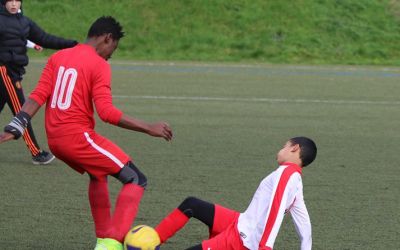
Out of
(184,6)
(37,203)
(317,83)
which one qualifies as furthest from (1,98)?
(184,6)

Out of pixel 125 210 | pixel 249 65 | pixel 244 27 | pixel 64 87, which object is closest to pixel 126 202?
pixel 125 210

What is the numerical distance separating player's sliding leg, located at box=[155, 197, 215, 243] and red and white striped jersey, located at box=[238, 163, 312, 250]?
0.33 metres

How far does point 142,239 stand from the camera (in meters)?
6.67

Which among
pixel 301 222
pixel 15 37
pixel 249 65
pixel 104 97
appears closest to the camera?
pixel 301 222

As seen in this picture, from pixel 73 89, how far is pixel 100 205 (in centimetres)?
95

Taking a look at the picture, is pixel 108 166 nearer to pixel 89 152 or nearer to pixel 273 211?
pixel 89 152

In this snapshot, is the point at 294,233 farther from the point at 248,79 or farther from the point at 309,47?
the point at 309,47

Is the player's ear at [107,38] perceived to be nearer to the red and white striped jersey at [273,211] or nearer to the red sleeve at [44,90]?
the red sleeve at [44,90]

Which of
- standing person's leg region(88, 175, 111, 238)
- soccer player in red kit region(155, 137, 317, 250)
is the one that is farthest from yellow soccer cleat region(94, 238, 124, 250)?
soccer player in red kit region(155, 137, 317, 250)

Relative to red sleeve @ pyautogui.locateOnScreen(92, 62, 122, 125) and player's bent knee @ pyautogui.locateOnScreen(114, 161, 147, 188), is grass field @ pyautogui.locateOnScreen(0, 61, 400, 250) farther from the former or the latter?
red sleeve @ pyautogui.locateOnScreen(92, 62, 122, 125)

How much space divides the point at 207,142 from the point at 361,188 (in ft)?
11.2

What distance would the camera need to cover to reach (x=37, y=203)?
912 centimetres

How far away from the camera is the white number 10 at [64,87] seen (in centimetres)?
689

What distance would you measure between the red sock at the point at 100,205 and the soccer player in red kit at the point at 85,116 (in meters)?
0.15
